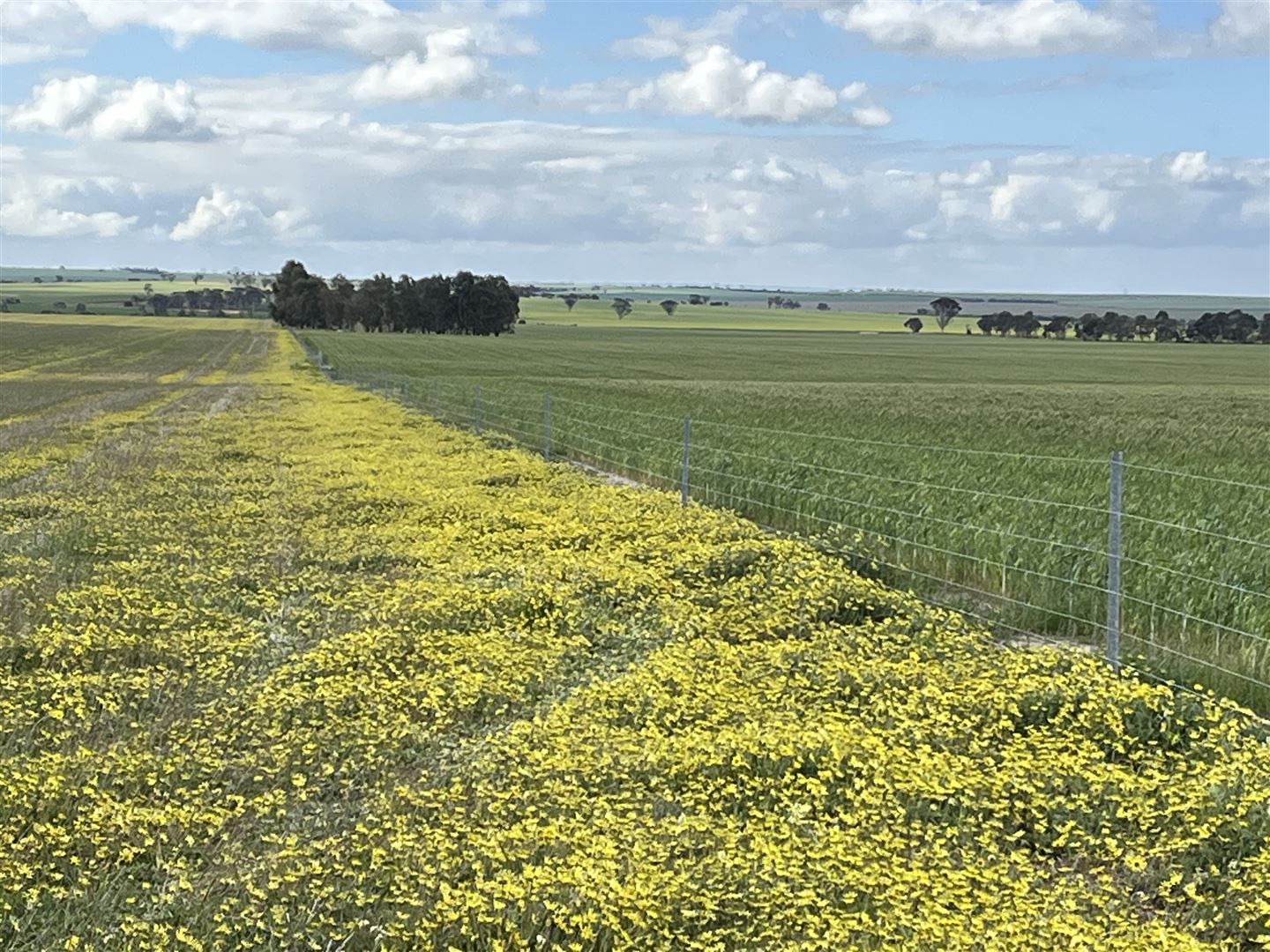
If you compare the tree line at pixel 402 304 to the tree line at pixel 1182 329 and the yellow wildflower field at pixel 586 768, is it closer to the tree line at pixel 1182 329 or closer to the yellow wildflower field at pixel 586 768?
the tree line at pixel 1182 329

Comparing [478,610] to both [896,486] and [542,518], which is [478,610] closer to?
[542,518]

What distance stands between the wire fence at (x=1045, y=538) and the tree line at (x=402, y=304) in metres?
136

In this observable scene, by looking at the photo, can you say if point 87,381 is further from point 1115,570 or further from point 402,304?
point 402,304

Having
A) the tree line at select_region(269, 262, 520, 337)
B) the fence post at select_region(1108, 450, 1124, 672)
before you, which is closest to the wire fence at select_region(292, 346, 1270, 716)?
the fence post at select_region(1108, 450, 1124, 672)

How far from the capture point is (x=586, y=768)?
280 inches

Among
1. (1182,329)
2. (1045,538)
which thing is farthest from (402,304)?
(1045,538)

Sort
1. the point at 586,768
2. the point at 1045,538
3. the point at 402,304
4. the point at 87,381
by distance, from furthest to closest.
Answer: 1. the point at 402,304
2. the point at 87,381
3. the point at 1045,538
4. the point at 586,768

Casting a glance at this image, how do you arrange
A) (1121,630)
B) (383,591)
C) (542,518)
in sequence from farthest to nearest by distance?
1. (542,518)
2. (383,591)
3. (1121,630)

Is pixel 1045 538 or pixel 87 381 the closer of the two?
pixel 1045 538

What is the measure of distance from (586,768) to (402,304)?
156m

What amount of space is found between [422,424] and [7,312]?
6831 inches

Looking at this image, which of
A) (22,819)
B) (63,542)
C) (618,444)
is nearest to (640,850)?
(22,819)

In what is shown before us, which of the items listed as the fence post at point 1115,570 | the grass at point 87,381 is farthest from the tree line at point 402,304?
the fence post at point 1115,570

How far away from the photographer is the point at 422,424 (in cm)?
3117
